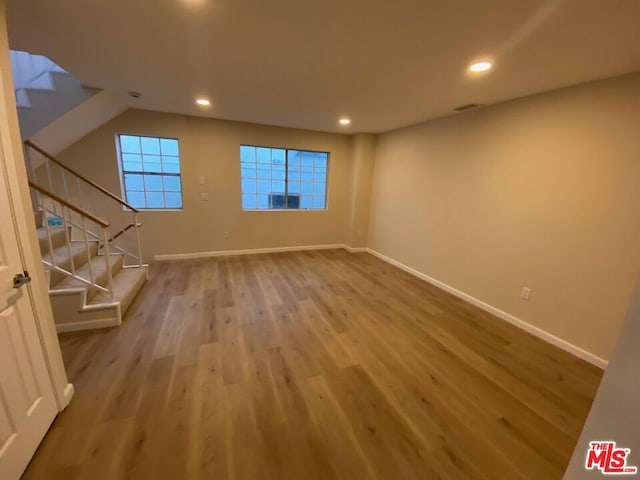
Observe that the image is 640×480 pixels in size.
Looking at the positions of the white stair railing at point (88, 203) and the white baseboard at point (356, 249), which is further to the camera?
the white baseboard at point (356, 249)

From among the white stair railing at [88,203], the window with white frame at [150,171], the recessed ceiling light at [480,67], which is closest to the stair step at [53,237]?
the white stair railing at [88,203]

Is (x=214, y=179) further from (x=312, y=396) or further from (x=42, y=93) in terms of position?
(x=312, y=396)

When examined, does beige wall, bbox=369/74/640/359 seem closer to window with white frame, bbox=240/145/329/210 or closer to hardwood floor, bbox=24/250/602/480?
hardwood floor, bbox=24/250/602/480

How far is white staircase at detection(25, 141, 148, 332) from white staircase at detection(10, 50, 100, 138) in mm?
327

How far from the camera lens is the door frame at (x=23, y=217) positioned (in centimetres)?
126

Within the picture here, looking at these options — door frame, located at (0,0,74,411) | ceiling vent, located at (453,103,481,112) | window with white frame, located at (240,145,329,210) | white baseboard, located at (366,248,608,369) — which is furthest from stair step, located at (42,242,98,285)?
ceiling vent, located at (453,103,481,112)

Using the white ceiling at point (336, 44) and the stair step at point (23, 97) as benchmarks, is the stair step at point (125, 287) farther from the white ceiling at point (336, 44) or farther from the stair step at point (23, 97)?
the white ceiling at point (336, 44)

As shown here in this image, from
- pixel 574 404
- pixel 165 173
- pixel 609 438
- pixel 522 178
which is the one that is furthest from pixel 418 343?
pixel 165 173

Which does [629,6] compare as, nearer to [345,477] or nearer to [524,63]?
[524,63]

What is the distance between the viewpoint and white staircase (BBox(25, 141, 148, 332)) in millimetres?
2352

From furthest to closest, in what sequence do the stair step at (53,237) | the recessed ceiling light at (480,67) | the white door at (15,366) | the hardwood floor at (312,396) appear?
the stair step at (53,237) < the recessed ceiling light at (480,67) < the hardwood floor at (312,396) < the white door at (15,366)

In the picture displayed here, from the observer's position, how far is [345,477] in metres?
1.32

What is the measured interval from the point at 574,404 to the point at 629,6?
2.42m

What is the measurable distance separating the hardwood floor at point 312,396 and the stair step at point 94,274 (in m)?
→ 0.43
